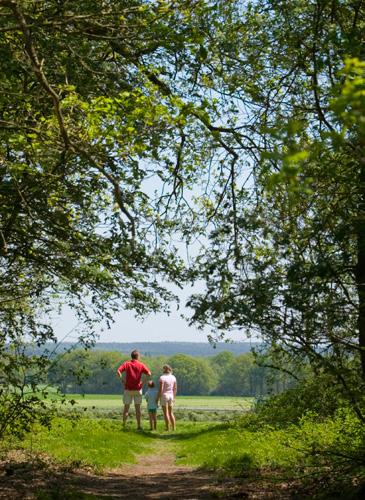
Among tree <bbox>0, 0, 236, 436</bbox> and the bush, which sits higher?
tree <bbox>0, 0, 236, 436</bbox>

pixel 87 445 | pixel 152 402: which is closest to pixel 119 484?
pixel 87 445

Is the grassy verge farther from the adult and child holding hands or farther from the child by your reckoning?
the child

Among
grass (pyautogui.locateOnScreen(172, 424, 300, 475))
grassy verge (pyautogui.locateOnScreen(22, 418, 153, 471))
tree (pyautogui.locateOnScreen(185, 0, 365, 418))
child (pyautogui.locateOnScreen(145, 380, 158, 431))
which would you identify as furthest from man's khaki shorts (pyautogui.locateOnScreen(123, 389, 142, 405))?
tree (pyautogui.locateOnScreen(185, 0, 365, 418))

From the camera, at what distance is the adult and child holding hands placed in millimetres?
18688

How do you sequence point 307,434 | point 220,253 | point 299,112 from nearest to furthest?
point 220,253 < point 307,434 < point 299,112

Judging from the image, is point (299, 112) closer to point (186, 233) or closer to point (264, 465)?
point (186, 233)

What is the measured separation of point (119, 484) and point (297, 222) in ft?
15.3

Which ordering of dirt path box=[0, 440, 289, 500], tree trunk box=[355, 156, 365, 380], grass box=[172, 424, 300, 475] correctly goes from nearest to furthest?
tree trunk box=[355, 156, 365, 380]
dirt path box=[0, 440, 289, 500]
grass box=[172, 424, 300, 475]

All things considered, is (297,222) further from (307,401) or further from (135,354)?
(135,354)

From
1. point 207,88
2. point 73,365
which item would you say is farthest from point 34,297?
point 207,88

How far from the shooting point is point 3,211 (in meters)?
9.29

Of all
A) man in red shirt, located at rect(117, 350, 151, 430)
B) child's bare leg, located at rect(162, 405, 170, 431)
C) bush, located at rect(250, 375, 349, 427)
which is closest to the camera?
bush, located at rect(250, 375, 349, 427)

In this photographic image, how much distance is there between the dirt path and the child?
7.44m

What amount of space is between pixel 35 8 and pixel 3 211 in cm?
274
